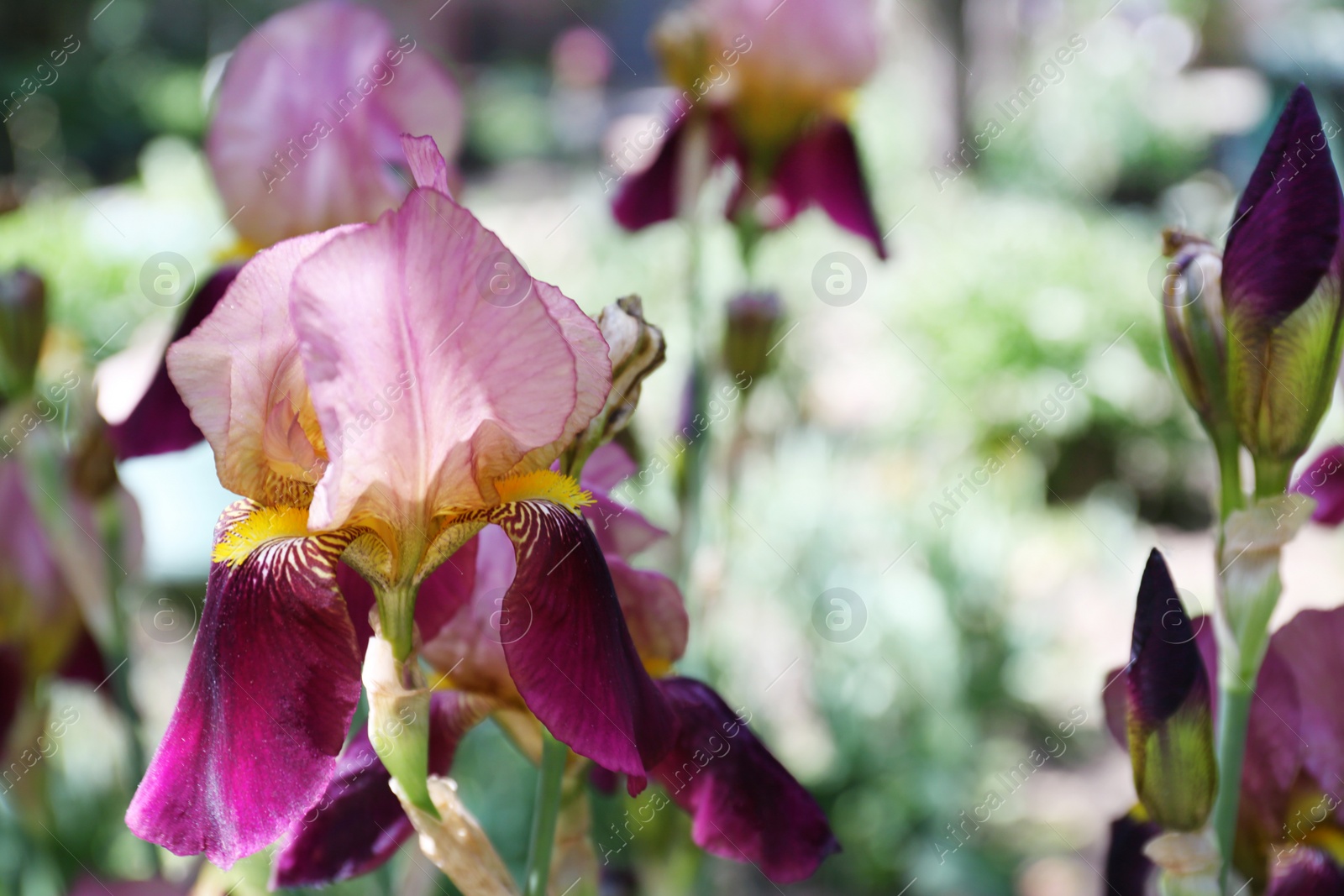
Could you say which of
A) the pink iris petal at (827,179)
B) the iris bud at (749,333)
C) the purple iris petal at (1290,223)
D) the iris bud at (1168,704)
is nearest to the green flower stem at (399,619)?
the iris bud at (1168,704)

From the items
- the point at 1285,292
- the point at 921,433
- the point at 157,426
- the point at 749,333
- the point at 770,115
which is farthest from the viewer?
the point at 921,433

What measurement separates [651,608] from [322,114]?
570 mm

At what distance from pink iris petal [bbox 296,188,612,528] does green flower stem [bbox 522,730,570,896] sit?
0.42 ft

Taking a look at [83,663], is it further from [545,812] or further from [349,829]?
[545,812]

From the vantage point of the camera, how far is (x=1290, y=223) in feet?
1.76

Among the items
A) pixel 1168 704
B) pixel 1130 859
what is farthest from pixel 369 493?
pixel 1130 859

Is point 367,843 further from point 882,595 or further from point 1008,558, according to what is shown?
point 1008,558

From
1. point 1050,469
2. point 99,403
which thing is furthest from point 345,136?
point 1050,469

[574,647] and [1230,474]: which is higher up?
[574,647]

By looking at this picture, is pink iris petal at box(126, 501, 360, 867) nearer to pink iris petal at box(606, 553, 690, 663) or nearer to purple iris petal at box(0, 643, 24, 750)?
pink iris petal at box(606, 553, 690, 663)

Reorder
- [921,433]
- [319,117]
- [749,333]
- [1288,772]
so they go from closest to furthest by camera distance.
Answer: [1288,772], [319,117], [749,333], [921,433]

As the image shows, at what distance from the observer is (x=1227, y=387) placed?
0.57 m

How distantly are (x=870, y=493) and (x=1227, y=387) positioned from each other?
3.09m

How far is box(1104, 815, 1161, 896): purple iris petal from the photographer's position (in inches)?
25.9
